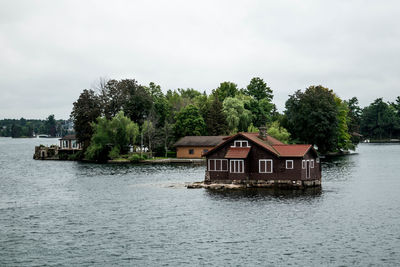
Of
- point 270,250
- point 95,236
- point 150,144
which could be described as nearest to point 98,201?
point 95,236

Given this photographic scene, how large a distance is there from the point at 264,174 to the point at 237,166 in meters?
4.11

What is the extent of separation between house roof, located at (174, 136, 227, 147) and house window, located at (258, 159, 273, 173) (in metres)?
56.6

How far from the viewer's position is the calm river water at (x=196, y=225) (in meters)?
36.1

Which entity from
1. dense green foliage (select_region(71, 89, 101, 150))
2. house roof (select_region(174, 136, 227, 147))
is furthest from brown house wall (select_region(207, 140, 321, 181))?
dense green foliage (select_region(71, 89, 101, 150))

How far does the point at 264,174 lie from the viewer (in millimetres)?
68188

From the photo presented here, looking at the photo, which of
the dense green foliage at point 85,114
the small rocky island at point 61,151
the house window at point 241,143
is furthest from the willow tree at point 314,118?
the house window at point 241,143

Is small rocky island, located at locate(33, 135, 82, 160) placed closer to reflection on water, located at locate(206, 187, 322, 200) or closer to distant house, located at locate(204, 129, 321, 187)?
distant house, located at locate(204, 129, 321, 187)

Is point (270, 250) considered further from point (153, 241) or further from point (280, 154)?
point (280, 154)

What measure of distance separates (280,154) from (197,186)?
13.3 m

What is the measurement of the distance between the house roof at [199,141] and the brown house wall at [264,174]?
53470mm

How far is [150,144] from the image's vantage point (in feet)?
429

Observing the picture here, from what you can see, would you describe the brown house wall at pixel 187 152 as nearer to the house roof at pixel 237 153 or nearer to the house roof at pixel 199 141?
the house roof at pixel 199 141

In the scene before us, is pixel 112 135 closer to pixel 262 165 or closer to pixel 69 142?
pixel 69 142

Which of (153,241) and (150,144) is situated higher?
(150,144)
